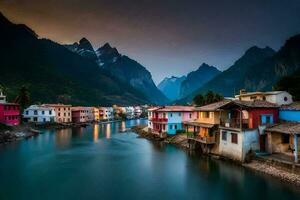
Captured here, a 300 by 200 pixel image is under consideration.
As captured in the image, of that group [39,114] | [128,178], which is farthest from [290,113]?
[39,114]

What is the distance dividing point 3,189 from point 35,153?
22959 mm

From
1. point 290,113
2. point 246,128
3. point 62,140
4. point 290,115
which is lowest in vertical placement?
point 62,140

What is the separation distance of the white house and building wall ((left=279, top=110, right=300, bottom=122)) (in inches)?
3623

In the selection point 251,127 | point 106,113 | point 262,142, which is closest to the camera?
point 262,142

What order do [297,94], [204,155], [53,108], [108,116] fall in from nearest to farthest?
[204,155], [297,94], [53,108], [108,116]

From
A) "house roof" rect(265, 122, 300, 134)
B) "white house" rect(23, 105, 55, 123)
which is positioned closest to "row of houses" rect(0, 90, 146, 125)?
"white house" rect(23, 105, 55, 123)

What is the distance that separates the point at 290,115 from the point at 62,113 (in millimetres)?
97678

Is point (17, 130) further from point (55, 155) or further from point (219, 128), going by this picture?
point (219, 128)

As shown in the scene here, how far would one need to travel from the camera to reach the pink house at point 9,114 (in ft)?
261

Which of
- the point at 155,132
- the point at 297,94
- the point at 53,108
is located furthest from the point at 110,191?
the point at 53,108

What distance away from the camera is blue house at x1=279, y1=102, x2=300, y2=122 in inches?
1564

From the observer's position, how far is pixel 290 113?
40.5 meters

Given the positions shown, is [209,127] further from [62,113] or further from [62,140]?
[62,113]

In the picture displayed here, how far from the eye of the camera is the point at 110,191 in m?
29.6
